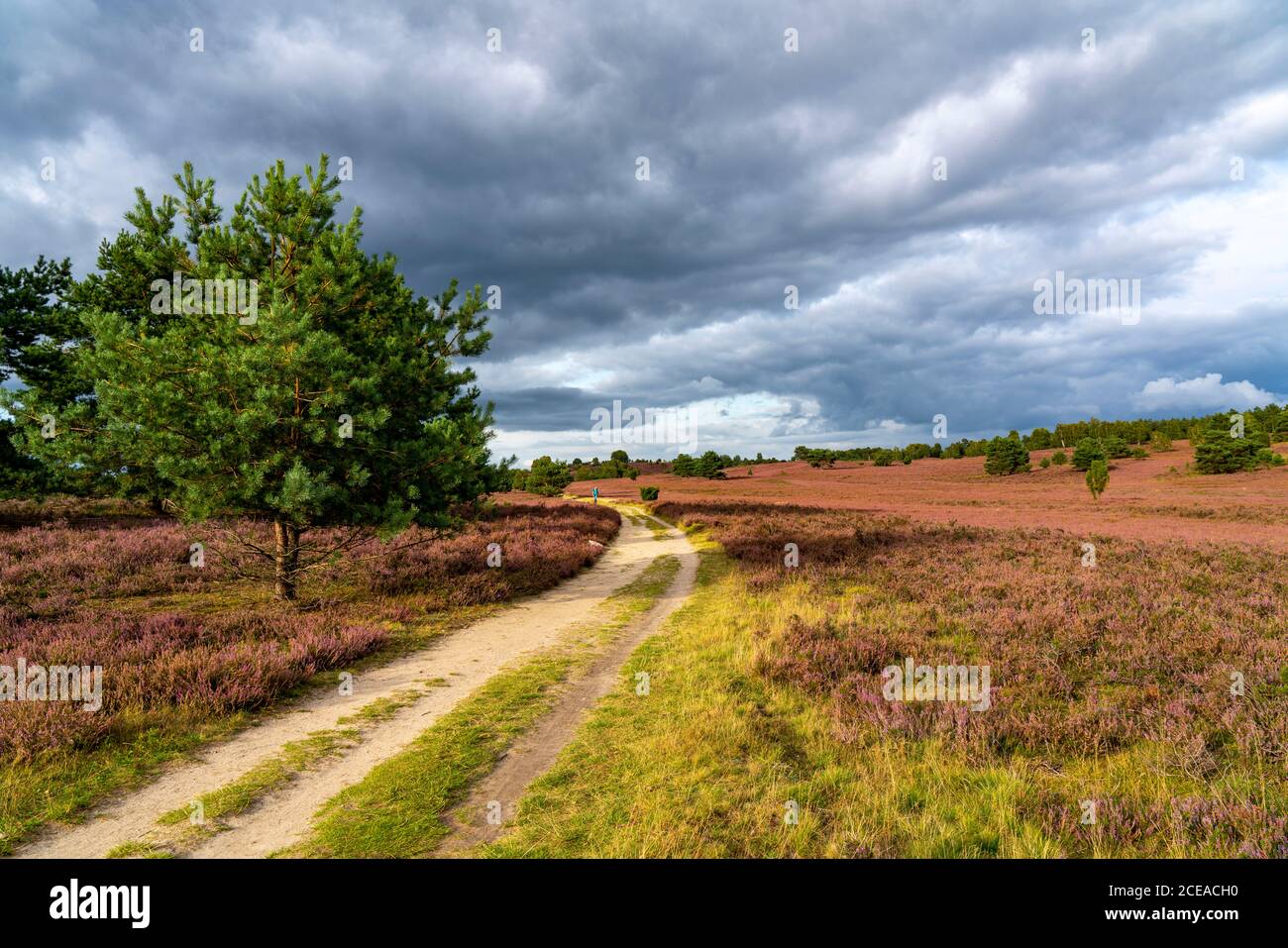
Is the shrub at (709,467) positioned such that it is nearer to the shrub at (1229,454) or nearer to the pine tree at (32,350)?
the shrub at (1229,454)

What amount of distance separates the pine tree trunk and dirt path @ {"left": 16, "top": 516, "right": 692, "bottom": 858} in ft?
16.1

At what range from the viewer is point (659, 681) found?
877 centimetres

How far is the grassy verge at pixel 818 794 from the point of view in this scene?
14.0ft

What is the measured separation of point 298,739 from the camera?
22.1 ft

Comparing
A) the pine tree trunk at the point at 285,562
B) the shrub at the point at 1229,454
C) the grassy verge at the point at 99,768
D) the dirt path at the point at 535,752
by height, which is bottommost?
the dirt path at the point at 535,752

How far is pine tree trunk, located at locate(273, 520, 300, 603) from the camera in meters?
13.3

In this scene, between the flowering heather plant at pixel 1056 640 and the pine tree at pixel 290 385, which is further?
the pine tree at pixel 290 385

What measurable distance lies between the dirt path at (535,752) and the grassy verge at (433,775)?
0.14m

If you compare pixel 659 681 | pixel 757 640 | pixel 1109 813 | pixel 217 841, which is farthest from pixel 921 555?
pixel 217 841

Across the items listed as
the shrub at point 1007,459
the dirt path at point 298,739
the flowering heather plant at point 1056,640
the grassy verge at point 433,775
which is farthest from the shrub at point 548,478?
the shrub at point 1007,459

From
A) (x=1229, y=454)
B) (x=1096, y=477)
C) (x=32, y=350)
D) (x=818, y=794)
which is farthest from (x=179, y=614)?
(x=1229, y=454)

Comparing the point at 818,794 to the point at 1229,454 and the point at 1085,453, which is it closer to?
the point at 1229,454
